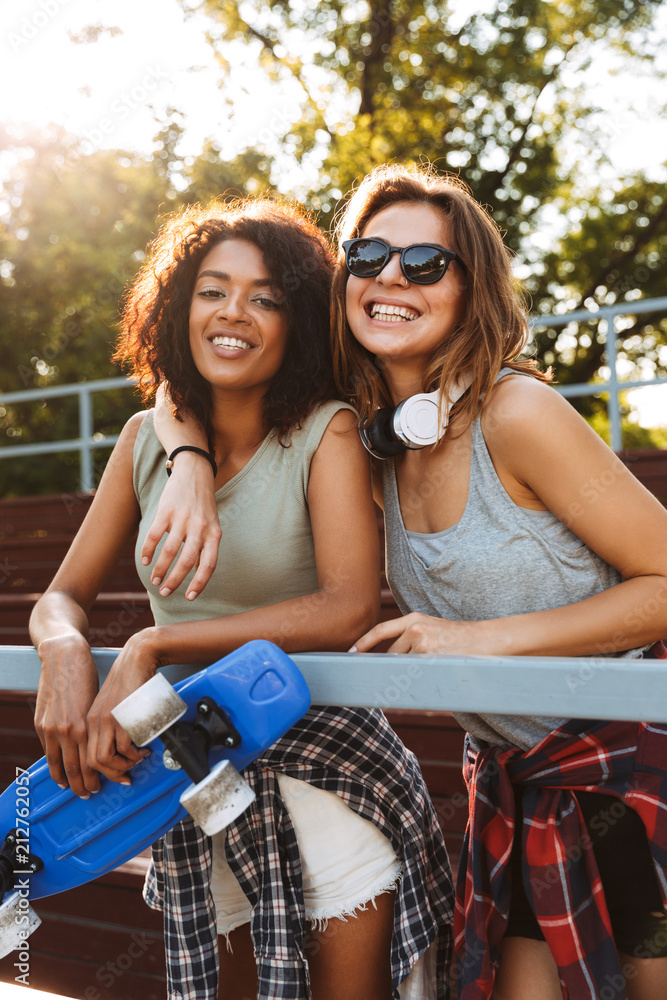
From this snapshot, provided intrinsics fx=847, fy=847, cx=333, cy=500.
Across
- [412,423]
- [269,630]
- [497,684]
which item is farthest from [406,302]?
[497,684]

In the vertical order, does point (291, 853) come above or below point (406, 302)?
below

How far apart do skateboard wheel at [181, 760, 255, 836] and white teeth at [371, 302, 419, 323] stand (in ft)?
2.74

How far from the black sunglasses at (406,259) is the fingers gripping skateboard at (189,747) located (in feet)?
2.72

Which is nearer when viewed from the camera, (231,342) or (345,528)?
(345,528)

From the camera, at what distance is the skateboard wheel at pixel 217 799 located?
0.90 meters

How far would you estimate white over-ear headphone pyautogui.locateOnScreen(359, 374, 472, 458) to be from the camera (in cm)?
132

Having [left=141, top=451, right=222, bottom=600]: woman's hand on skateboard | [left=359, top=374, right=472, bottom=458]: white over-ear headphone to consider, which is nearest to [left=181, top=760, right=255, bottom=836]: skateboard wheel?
[left=141, top=451, right=222, bottom=600]: woman's hand on skateboard

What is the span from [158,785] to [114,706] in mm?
127

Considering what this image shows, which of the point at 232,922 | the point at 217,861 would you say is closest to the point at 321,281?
the point at 217,861

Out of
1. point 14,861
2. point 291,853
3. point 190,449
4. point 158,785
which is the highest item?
point 190,449

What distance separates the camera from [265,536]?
1449mm

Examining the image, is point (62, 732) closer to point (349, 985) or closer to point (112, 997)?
point (349, 985)

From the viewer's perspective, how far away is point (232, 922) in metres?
1.48

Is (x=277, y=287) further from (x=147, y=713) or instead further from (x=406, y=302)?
(x=147, y=713)
